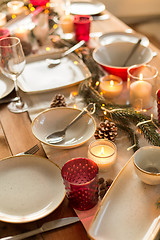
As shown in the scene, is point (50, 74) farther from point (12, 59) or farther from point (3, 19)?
point (3, 19)

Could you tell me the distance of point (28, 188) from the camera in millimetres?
819

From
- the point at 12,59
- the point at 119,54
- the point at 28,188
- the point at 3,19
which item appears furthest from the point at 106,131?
the point at 3,19

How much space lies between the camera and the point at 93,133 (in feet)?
3.08

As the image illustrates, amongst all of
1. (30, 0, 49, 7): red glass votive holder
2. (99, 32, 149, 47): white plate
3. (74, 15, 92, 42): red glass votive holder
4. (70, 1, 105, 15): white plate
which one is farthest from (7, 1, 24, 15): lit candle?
(99, 32, 149, 47): white plate

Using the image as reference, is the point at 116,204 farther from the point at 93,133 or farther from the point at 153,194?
the point at 93,133

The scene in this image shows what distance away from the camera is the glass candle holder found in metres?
1.10

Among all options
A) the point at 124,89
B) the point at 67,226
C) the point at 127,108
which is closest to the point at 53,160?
the point at 67,226

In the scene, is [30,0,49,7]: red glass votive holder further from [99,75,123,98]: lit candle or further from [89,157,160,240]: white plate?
[89,157,160,240]: white plate

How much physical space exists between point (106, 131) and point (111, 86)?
26 centimetres

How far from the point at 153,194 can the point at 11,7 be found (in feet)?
4.54

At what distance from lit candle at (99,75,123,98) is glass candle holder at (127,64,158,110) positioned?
62 mm

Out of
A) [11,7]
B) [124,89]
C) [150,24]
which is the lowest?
[150,24]

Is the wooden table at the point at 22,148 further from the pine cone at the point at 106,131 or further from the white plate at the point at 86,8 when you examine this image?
the white plate at the point at 86,8

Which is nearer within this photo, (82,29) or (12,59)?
(12,59)
